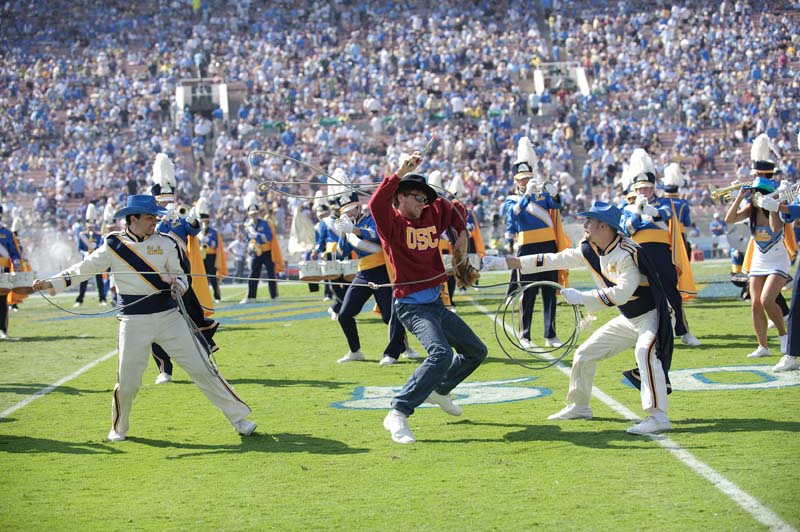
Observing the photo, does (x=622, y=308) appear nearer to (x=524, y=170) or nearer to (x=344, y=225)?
(x=344, y=225)

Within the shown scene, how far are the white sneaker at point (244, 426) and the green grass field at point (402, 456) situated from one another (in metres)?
0.10

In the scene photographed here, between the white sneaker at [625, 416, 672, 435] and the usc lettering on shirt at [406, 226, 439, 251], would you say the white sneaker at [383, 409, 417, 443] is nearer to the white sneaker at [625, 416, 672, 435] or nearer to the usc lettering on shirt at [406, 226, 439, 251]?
the usc lettering on shirt at [406, 226, 439, 251]

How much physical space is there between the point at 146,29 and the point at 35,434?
37.9m

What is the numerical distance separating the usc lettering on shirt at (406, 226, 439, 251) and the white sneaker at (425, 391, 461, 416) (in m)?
1.08

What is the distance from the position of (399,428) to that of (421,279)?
0.99 m

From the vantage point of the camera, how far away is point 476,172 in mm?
34156

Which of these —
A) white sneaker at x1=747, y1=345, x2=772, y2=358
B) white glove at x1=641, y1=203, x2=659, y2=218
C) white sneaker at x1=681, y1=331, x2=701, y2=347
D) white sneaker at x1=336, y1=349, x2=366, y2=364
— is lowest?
white sneaker at x1=336, y1=349, x2=366, y2=364

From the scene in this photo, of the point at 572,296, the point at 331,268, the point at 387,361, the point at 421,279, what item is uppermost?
the point at 421,279

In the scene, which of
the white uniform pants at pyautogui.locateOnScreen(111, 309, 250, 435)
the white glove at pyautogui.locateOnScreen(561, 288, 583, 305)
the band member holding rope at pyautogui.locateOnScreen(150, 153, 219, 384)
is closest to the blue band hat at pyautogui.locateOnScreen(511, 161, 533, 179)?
the band member holding rope at pyautogui.locateOnScreen(150, 153, 219, 384)

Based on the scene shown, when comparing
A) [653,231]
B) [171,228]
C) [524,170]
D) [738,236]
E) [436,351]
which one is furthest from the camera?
[738,236]

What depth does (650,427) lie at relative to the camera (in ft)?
23.5

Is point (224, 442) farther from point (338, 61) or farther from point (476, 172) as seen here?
point (338, 61)

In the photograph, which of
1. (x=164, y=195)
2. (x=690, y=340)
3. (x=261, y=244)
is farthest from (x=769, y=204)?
(x=261, y=244)

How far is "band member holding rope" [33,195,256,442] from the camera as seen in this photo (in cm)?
772
